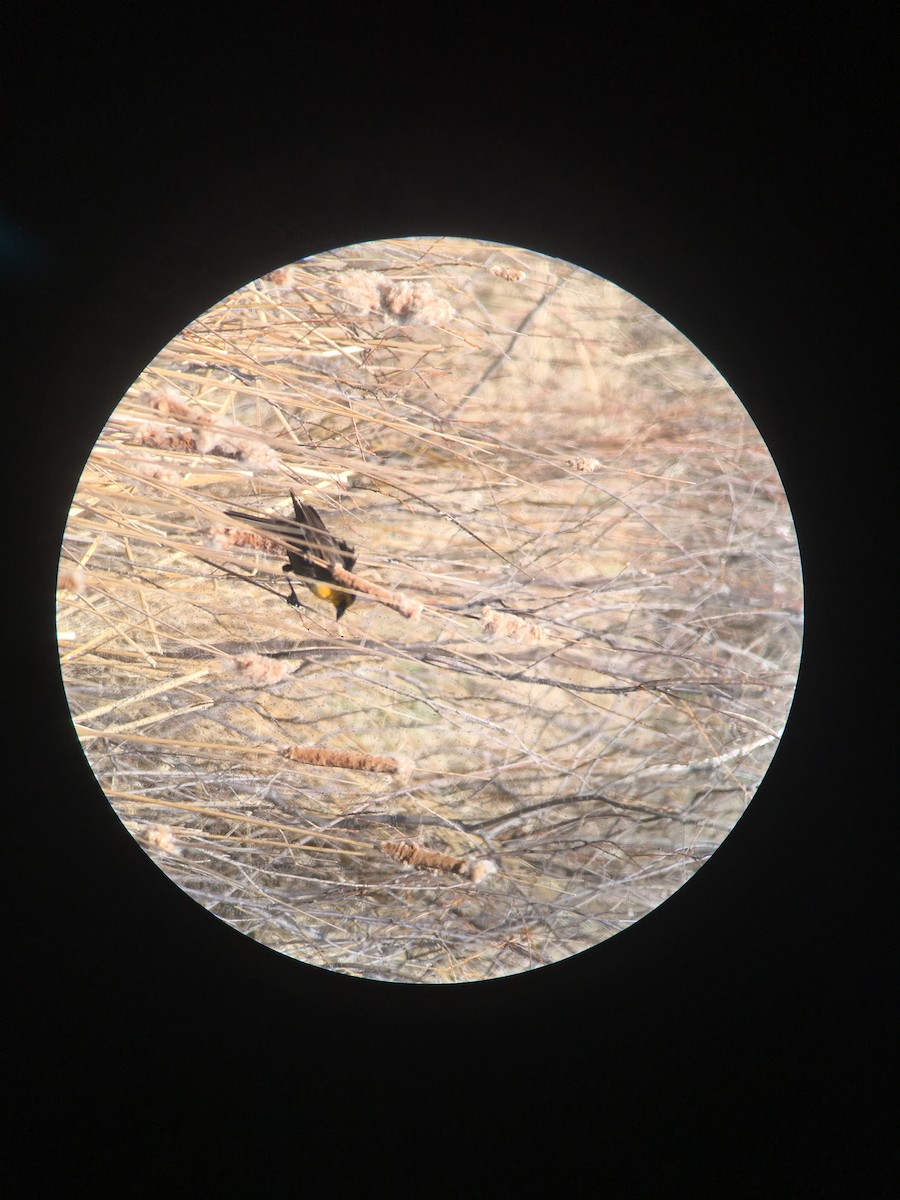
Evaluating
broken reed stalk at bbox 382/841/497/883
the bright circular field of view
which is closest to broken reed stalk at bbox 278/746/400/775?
the bright circular field of view

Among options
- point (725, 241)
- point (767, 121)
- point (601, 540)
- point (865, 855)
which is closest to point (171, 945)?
point (601, 540)

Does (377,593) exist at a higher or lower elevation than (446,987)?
higher

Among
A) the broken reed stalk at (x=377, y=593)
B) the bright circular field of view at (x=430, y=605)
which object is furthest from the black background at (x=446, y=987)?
the broken reed stalk at (x=377, y=593)

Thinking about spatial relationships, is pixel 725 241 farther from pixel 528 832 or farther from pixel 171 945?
pixel 171 945

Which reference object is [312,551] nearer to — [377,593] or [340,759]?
[377,593]

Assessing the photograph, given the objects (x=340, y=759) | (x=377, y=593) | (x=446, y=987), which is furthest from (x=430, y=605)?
(x=446, y=987)

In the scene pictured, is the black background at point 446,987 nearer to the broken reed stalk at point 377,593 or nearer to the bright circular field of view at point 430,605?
the bright circular field of view at point 430,605
